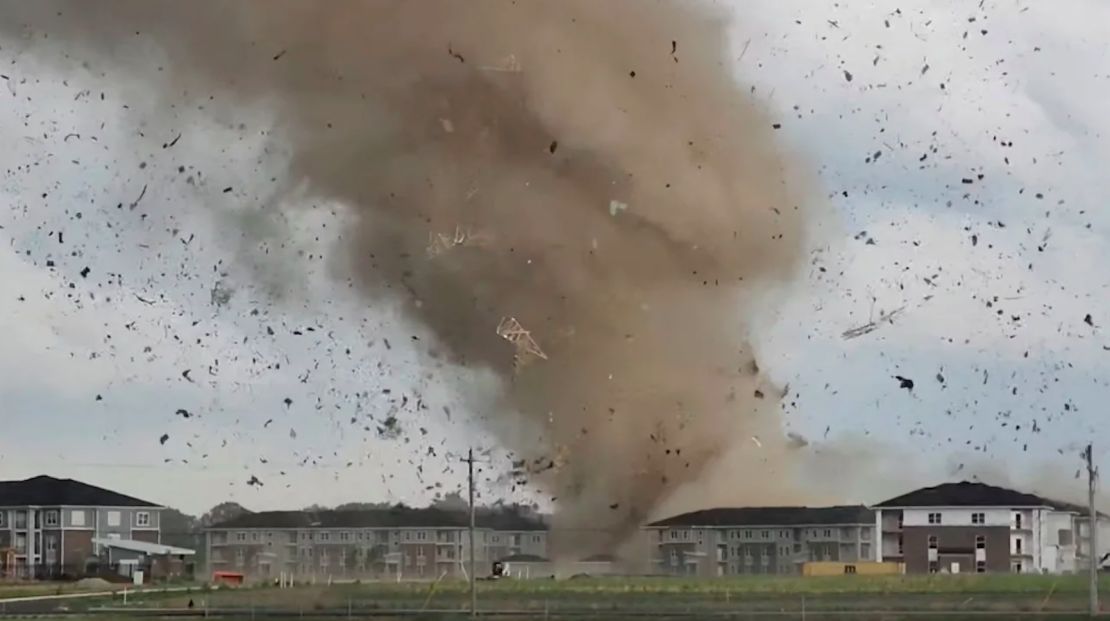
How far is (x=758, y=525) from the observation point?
6106 centimetres

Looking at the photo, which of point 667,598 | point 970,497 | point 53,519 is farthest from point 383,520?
point 53,519

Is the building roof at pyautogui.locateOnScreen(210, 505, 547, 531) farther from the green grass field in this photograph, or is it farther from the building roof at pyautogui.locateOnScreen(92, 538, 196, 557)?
the building roof at pyautogui.locateOnScreen(92, 538, 196, 557)

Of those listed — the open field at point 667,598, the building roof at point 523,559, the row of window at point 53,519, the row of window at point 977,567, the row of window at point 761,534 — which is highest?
the row of window at point 53,519

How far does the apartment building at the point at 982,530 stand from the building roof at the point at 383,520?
44.2 feet

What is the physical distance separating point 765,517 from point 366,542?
47.0 ft

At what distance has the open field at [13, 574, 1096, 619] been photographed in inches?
2245

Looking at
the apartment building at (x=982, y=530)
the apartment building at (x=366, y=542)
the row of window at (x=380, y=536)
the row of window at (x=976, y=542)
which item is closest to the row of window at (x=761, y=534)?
the apartment building at (x=982, y=530)

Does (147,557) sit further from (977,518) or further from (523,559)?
(977,518)

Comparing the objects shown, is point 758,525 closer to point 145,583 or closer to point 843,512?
point 843,512

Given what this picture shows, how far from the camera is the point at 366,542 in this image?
192 feet

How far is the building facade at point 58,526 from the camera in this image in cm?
7238

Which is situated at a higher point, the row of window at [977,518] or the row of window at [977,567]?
the row of window at [977,518]

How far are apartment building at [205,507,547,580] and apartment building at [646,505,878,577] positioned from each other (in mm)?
4890

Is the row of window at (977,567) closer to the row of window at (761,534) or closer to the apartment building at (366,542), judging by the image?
the row of window at (761,534)
